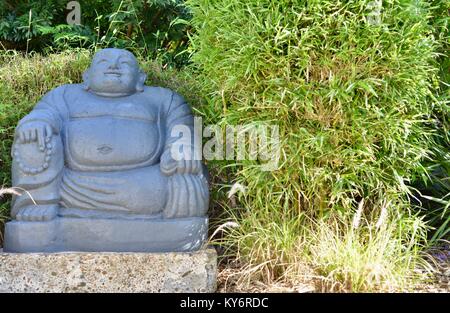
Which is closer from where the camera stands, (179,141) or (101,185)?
(101,185)

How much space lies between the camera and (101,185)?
3.39 metres

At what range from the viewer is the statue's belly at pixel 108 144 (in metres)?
3.46

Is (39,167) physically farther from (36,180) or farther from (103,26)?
(103,26)

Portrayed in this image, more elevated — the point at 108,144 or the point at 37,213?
the point at 108,144

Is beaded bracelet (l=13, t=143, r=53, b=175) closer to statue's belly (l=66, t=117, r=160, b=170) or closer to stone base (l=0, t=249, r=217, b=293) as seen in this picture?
statue's belly (l=66, t=117, r=160, b=170)

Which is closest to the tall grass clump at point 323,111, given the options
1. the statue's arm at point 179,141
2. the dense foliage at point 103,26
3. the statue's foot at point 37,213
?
the statue's arm at point 179,141

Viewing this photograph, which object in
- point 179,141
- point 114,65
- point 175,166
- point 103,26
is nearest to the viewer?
point 175,166

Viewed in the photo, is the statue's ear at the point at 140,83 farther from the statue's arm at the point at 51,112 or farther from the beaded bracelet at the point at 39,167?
the beaded bracelet at the point at 39,167

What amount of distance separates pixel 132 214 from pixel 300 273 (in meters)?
1.04

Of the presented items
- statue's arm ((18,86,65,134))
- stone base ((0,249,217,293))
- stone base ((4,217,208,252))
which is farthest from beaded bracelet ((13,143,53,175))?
stone base ((0,249,217,293))

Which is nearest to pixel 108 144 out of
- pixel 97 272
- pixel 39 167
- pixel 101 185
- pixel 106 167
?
pixel 106 167

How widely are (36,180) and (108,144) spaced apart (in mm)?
470

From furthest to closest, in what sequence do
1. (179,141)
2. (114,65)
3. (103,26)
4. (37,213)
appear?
(103,26) → (114,65) → (179,141) → (37,213)

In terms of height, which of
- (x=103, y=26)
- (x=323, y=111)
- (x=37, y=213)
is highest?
(x=103, y=26)
